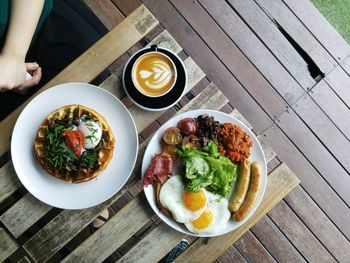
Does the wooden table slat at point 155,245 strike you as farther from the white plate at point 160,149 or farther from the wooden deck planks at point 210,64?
the wooden deck planks at point 210,64

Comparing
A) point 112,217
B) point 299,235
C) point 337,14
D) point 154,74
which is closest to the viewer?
point 154,74

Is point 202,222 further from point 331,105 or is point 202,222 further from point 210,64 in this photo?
point 331,105

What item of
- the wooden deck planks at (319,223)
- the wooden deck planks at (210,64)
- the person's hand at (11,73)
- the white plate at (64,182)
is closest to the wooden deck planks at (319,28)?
the wooden deck planks at (210,64)

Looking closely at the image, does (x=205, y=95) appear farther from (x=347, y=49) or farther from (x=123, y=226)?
(x=347, y=49)

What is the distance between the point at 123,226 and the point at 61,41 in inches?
34.7

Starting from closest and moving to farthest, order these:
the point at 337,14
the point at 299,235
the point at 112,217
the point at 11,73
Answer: the point at 11,73
the point at 112,217
the point at 299,235
the point at 337,14

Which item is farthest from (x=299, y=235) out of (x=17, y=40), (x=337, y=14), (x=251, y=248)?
(x=17, y=40)

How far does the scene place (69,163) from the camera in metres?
1.71

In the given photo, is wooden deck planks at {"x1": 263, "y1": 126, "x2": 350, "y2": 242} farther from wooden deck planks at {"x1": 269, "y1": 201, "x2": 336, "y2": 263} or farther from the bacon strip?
the bacon strip

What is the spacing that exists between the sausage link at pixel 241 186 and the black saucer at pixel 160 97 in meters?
0.40

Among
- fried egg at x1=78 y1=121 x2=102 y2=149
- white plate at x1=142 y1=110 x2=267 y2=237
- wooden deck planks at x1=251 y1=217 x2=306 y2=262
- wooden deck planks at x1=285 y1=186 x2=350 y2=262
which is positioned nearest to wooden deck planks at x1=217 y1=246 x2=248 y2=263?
wooden deck planks at x1=251 y1=217 x2=306 y2=262

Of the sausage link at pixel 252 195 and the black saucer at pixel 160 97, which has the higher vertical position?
the black saucer at pixel 160 97

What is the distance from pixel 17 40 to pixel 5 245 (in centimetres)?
84

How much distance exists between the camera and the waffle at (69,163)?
1717mm
